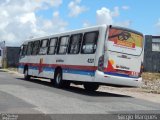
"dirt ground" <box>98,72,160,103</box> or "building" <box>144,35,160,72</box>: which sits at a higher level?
"building" <box>144,35,160,72</box>

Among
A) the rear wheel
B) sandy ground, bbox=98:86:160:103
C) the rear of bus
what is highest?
the rear of bus

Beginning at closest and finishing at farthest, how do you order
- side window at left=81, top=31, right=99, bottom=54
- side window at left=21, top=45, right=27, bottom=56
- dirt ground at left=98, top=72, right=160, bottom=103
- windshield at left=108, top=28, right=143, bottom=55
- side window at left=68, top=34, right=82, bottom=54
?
windshield at left=108, top=28, right=143, bottom=55, side window at left=81, top=31, right=99, bottom=54, side window at left=68, top=34, right=82, bottom=54, dirt ground at left=98, top=72, right=160, bottom=103, side window at left=21, top=45, right=27, bottom=56

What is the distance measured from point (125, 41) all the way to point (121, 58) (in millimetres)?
792

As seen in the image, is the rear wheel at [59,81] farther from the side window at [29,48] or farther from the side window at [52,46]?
the side window at [29,48]

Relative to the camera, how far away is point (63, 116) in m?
11.9

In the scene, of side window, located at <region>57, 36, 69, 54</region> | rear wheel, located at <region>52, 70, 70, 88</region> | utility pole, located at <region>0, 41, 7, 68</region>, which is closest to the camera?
side window, located at <region>57, 36, 69, 54</region>

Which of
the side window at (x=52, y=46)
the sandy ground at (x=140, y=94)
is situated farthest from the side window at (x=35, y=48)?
the sandy ground at (x=140, y=94)

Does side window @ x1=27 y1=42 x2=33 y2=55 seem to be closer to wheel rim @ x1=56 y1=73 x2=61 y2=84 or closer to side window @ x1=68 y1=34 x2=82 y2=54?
wheel rim @ x1=56 y1=73 x2=61 y2=84

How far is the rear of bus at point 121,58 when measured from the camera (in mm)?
19141

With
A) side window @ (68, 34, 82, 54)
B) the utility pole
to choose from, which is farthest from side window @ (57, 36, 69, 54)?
the utility pole

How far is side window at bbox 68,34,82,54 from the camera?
21.0m

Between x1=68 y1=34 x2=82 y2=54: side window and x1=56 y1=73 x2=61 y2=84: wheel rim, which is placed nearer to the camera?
x1=68 y1=34 x2=82 y2=54: side window

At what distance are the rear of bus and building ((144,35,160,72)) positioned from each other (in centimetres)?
3270

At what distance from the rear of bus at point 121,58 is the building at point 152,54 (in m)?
32.7
